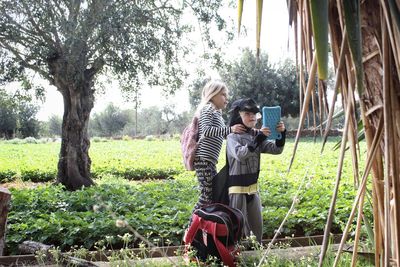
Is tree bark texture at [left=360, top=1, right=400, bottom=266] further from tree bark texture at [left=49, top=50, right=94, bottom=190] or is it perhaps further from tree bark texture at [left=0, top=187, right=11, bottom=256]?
tree bark texture at [left=49, top=50, right=94, bottom=190]

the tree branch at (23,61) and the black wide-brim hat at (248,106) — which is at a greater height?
the tree branch at (23,61)

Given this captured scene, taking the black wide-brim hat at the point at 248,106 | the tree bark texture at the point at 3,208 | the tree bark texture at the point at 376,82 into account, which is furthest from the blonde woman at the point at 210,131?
the tree bark texture at the point at 376,82

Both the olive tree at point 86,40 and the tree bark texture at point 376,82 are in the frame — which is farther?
the olive tree at point 86,40

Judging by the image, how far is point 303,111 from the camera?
0.96 metres

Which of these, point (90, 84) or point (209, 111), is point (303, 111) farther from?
point (90, 84)

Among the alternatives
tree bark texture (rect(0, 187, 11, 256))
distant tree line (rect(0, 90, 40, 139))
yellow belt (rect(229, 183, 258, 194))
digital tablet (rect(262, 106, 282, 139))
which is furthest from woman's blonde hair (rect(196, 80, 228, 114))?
distant tree line (rect(0, 90, 40, 139))

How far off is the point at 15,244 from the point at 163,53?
605cm

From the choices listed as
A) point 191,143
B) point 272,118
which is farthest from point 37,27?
point 272,118

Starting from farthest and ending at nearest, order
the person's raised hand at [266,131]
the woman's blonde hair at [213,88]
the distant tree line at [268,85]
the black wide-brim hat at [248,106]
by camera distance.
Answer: the distant tree line at [268,85], the woman's blonde hair at [213,88], the black wide-brim hat at [248,106], the person's raised hand at [266,131]

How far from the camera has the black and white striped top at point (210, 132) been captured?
13.7 ft

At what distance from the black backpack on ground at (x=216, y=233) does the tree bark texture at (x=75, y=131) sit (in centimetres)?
726

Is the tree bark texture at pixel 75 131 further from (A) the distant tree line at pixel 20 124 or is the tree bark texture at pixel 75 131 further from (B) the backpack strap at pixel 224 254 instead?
(A) the distant tree line at pixel 20 124


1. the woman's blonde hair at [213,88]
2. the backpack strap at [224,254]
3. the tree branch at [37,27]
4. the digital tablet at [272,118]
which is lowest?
the backpack strap at [224,254]

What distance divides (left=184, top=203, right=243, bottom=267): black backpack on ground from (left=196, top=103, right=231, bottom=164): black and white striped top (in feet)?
2.31
